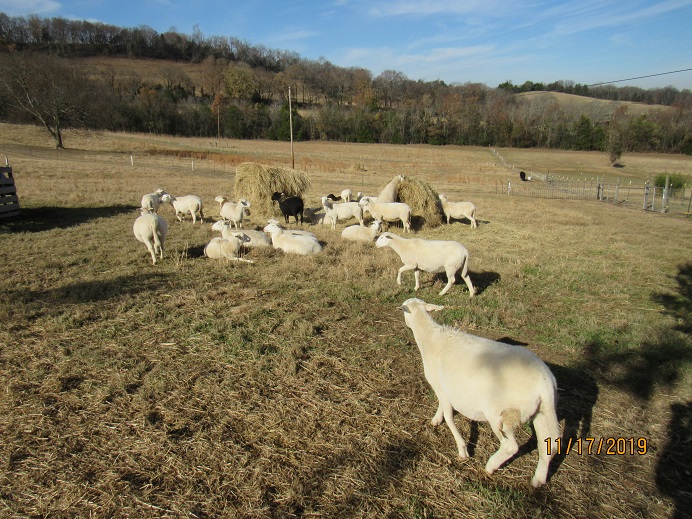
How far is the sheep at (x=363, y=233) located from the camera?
41.5 ft

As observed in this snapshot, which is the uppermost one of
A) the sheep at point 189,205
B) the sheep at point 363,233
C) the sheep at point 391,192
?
the sheep at point 391,192

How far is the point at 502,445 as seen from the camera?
344cm

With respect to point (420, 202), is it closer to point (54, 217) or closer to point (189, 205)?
point (189, 205)

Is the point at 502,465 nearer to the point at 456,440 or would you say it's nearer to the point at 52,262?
the point at 456,440

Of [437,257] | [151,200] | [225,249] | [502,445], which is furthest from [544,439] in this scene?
[151,200]

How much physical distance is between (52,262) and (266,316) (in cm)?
603

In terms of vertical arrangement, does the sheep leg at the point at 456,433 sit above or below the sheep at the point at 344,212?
below

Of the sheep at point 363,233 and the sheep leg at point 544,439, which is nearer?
the sheep leg at point 544,439

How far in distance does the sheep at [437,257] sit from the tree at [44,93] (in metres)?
57.2

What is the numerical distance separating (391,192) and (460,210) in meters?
2.97

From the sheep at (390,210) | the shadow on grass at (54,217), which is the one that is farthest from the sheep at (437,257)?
the shadow on grass at (54,217)

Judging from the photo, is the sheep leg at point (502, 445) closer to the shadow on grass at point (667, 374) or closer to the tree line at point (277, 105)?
the shadow on grass at point (667, 374)

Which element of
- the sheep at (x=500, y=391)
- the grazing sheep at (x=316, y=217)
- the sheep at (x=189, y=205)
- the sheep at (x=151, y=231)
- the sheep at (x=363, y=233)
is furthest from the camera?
the grazing sheep at (x=316, y=217)

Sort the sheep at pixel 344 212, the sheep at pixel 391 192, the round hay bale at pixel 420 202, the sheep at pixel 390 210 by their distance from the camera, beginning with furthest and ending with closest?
the sheep at pixel 391 192, the round hay bale at pixel 420 202, the sheep at pixel 344 212, the sheep at pixel 390 210
